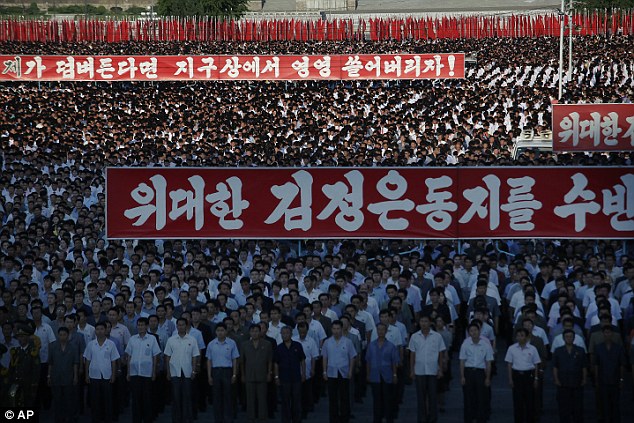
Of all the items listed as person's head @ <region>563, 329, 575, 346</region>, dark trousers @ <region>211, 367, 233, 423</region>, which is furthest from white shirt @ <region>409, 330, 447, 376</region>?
dark trousers @ <region>211, 367, 233, 423</region>

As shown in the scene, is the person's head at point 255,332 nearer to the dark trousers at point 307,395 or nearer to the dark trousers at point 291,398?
the dark trousers at point 291,398

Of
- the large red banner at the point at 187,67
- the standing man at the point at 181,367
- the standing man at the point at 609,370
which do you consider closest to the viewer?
the standing man at the point at 609,370

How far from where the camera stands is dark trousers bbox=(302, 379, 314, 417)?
41.3 ft

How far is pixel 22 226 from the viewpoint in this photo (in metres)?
18.5

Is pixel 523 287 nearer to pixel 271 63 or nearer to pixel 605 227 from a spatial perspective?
pixel 605 227

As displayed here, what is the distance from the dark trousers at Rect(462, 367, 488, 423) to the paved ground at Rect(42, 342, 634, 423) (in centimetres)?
64

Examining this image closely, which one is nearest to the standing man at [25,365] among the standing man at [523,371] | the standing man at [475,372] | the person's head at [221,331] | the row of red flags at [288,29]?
the person's head at [221,331]

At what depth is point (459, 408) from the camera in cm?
1281

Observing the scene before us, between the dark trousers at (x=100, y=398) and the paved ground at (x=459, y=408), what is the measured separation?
538 millimetres

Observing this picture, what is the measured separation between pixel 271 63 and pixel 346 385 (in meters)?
25.4

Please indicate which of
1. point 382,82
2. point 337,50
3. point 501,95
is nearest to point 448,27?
point 337,50

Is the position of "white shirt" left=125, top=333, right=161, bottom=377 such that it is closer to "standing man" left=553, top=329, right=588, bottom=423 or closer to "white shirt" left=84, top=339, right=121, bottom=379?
"white shirt" left=84, top=339, right=121, bottom=379

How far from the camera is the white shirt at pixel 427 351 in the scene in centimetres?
1173

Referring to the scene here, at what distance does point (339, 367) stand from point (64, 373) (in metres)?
2.85
